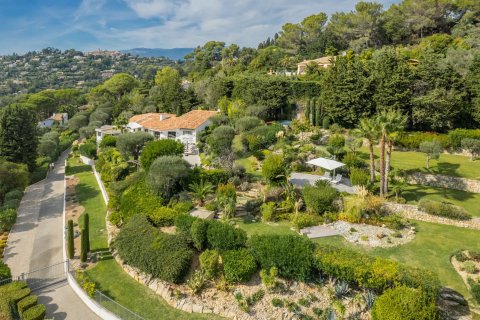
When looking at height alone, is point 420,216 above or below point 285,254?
below

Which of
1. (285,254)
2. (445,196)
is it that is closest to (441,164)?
(445,196)

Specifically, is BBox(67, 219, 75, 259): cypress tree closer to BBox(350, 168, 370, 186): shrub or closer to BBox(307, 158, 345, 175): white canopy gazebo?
BBox(307, 158, 345, 175): white canopy gazebo

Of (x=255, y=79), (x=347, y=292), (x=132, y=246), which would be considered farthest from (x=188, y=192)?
(x=255, y=79)

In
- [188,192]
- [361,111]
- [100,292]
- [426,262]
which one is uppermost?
[361,111]

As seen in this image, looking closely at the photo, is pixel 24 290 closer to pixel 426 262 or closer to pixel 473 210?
pixel 426 262

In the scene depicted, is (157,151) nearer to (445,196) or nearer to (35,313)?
(35,313)

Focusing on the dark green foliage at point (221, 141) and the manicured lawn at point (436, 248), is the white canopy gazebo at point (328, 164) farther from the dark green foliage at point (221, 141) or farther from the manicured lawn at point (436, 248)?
the dark green foliage at point (221, 141)

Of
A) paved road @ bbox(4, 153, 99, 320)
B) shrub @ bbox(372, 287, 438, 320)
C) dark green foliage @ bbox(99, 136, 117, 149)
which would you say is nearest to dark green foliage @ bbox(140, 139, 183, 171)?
paved road @ bbox(4, 153, 99, 320)
